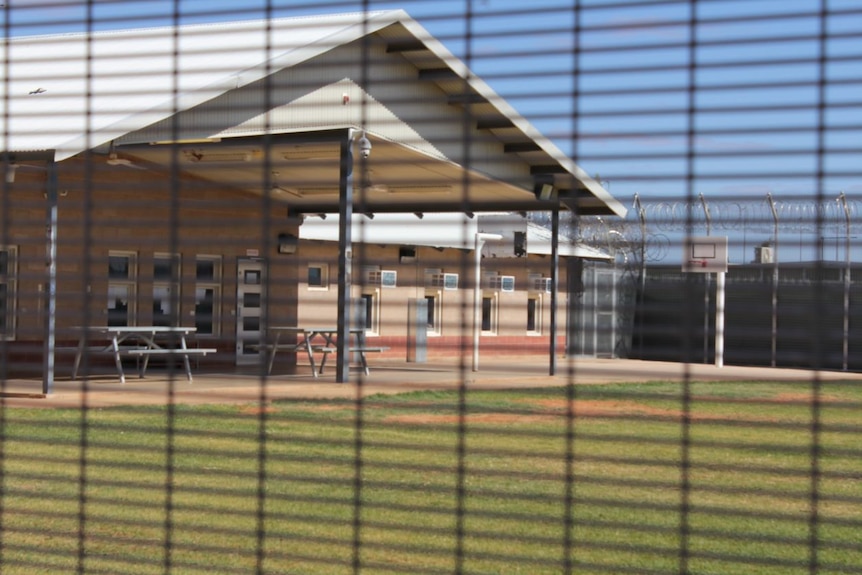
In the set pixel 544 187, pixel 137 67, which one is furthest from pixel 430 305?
pixel 544 187

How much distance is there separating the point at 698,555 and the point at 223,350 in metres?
16.3

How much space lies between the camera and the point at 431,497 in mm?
7074

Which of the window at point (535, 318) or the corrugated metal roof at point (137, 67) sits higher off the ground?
the corrugated metal roof at point (137, 67)

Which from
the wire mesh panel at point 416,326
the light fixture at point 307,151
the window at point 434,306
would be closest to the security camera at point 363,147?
the wire mesh panel at point 416,326

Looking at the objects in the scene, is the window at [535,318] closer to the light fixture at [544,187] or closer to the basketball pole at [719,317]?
the light fixture at [544,187]

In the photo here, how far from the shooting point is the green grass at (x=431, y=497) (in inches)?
129

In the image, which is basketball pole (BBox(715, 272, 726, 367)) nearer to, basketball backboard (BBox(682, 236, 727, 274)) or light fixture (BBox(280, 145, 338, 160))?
basketball backboard (BBox(682, 236, 727, 274))

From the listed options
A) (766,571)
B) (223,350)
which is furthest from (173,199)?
(223,350)

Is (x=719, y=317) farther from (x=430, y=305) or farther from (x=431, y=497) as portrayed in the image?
(x=430, y=305)

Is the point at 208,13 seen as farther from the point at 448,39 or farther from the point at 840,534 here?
the point at 840,534

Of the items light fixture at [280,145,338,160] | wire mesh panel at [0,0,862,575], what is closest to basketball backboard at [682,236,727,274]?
wire mesh panel at [0,0,862,575]

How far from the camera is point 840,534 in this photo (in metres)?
6.35

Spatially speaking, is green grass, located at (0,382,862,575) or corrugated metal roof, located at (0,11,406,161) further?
corrugated metal roof, located at (0,11,406,161)

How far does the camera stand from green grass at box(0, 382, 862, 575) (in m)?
3.29
